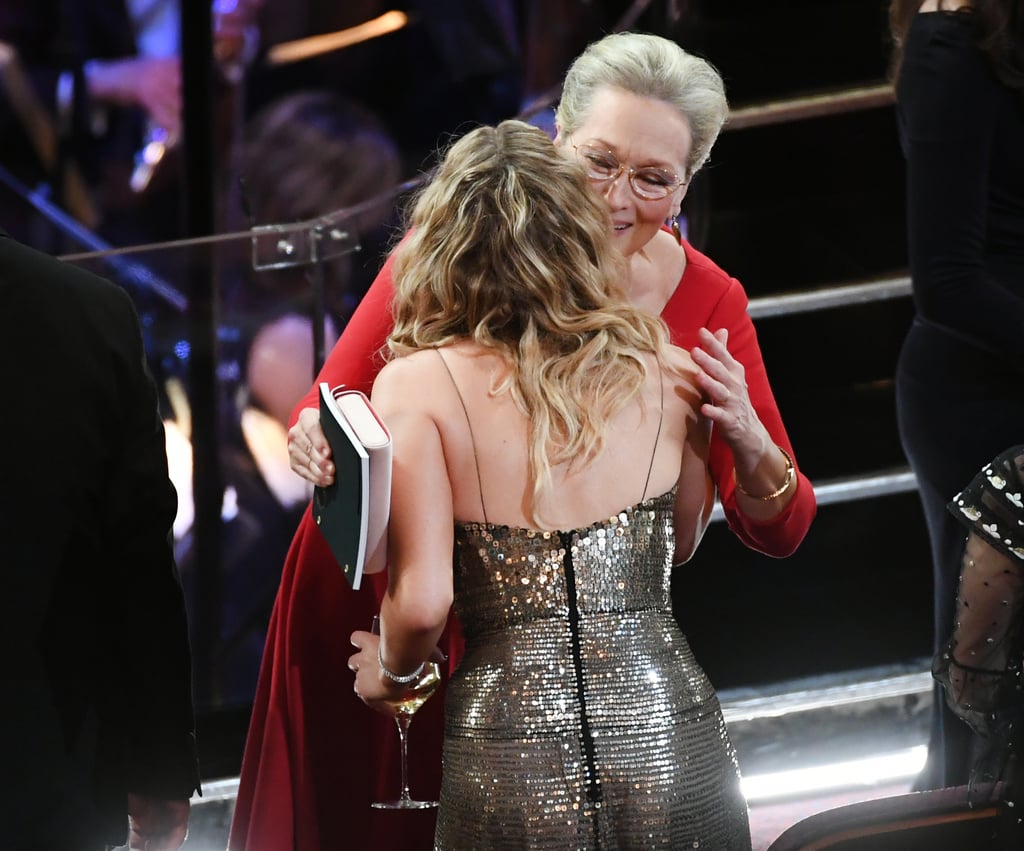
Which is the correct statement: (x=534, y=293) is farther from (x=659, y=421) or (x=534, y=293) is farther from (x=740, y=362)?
(x=740, y=362)

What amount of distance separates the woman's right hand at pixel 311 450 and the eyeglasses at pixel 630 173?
61cm

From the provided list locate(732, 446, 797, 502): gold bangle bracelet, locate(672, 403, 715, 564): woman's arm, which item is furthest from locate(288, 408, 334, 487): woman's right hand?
locate(732, 446, 797, 502): gold bangle bracelet

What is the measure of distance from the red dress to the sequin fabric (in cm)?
51

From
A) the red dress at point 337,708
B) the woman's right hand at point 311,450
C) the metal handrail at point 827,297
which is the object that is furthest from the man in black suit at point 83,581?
the metal handrail at point 827,297

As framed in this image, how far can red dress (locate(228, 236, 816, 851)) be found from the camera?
2488 mm

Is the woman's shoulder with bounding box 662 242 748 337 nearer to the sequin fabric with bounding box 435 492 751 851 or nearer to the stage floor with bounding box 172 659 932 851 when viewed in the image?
the sequin fabric with bounding box 435 492 751 851

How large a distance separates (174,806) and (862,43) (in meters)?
3.72

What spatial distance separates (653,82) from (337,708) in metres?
1.19

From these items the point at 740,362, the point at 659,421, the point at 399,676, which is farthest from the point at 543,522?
the point at 740,362

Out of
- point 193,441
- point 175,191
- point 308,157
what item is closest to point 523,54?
point 308,157

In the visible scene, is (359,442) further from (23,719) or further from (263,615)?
(263,615)

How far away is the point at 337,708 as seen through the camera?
2.57 meters

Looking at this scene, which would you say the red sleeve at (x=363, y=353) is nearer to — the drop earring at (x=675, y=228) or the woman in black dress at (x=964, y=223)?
the drop earring at (x=675, y=228)

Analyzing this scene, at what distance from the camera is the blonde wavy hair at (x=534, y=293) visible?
1938mm
